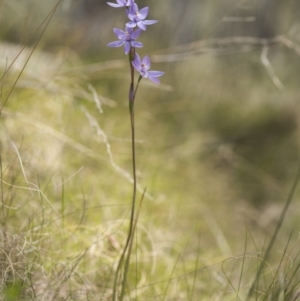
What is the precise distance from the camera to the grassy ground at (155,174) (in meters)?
1.34

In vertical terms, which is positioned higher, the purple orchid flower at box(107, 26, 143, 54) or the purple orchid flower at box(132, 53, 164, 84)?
the purple orchid flower at box(107, 26, 143, 54)

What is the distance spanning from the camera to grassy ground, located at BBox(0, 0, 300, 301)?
1.34m

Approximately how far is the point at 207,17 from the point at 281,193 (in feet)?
4.95

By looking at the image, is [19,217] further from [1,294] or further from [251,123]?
[251,123]

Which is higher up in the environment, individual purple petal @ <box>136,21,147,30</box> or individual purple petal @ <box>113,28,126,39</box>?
individual purple petal @ <box>136,21,147,30</box>

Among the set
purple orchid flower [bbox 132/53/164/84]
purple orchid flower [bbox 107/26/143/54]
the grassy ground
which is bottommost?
the grassy ground

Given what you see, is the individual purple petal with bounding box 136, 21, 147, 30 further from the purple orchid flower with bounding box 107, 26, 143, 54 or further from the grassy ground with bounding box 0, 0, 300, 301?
the grassy ground with bounding box 0, 0, 300, 301

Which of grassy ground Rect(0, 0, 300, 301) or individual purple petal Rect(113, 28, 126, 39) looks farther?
grassy ground Rect(0, 0, 300, 301)

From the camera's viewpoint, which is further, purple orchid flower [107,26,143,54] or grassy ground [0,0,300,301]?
grassy ground [0,0,300,301]

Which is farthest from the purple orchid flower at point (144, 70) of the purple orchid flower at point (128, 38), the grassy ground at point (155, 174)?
the grassy ground at point (155, 174)

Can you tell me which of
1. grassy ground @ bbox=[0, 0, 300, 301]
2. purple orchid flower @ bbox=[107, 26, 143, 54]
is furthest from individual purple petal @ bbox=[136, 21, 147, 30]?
grassy ground @ bbox=[0, 0, 300, 301]

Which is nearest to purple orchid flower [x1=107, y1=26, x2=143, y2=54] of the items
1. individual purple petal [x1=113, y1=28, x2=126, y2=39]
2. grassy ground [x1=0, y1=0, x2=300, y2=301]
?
individual purple petal [x1=113, y1=28, x2=126, y2=39]

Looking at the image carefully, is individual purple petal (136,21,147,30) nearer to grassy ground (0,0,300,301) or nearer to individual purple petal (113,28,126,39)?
individual purple petal (113,28,126,39)

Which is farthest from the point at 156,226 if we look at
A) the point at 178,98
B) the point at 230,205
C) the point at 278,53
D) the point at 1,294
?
the point at 278,53
